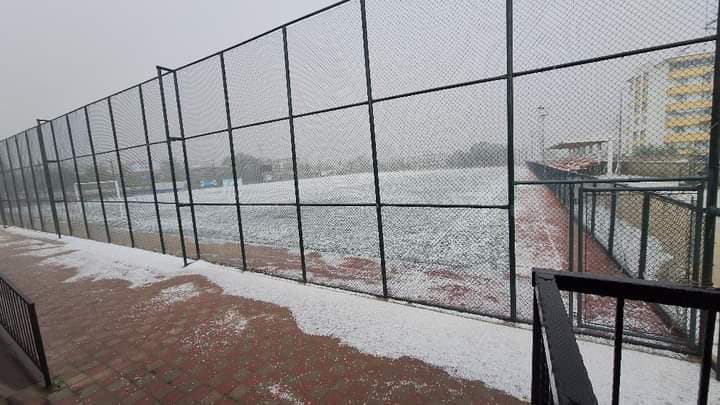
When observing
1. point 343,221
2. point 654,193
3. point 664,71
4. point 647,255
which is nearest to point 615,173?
point 654,193

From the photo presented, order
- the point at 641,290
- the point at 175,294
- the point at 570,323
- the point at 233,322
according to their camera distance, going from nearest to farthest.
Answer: the point at 570,323
the point at 641,290
the point at 233,322
the point at 175,294

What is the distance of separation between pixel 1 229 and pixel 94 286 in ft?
53.0

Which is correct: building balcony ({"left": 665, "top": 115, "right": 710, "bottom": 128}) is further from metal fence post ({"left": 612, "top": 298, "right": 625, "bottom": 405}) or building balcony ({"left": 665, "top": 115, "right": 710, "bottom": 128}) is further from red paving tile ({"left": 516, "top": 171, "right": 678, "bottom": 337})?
metal fence post ({"left": 612, "top": 298, "right": 625, "bottom": 405})

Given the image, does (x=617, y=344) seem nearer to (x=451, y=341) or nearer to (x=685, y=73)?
(x=451, y=341)

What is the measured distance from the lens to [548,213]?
34.4ft

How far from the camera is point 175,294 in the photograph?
5332 millimetres

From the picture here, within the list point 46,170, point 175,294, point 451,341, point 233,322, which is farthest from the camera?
point 46,170

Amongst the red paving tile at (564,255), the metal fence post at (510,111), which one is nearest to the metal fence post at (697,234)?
the red paving tile at (564,255)

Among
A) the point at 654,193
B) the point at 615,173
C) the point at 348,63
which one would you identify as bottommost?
the point at 654,193

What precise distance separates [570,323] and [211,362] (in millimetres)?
3402

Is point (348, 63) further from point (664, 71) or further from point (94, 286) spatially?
point (94, 286)

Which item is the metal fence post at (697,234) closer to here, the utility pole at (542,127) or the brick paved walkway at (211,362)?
the utility pole at (542,127)

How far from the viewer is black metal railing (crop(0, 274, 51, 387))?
10.1 feet

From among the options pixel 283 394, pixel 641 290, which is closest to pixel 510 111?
pixel 641 290
